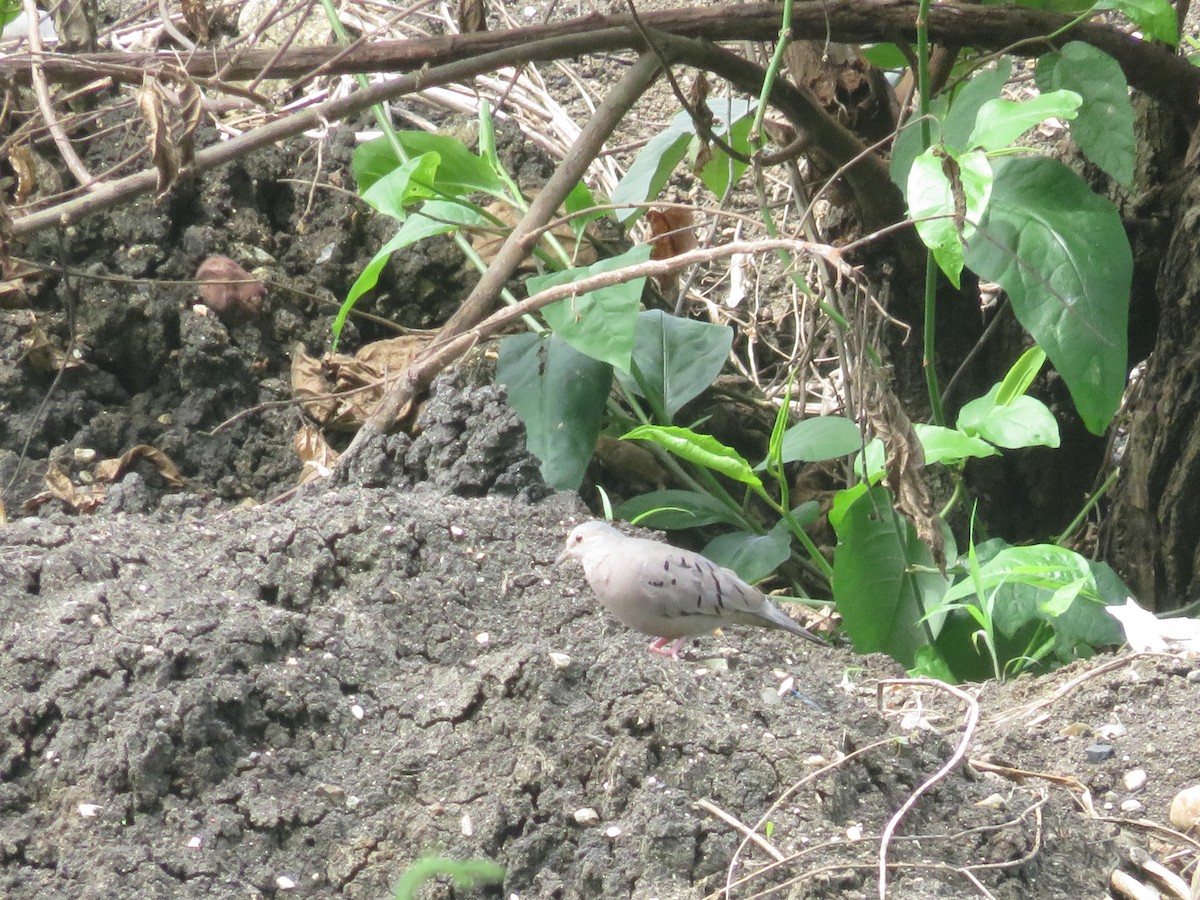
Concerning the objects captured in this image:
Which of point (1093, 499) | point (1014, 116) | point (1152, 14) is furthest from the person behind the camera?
point (1093, 499)

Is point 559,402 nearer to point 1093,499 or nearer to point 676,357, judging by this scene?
point 676,357

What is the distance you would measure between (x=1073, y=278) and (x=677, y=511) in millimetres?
1330

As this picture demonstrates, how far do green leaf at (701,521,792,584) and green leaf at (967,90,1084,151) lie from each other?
1298mm

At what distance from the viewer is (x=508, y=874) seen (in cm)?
197

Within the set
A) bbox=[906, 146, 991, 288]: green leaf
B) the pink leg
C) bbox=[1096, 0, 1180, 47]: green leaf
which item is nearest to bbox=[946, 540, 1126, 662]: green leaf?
the pink leg

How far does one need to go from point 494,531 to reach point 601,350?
52 centimetres

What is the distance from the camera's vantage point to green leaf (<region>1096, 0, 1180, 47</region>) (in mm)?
3145

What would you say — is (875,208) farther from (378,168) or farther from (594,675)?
(594,675)

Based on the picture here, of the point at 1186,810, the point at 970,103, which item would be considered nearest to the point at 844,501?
the point at 970,103

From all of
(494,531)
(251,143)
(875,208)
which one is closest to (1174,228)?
(875,208)

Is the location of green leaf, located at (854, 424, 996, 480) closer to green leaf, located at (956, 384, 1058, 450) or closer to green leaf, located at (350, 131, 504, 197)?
green leaf, located at (956, 384, 1058, 450)

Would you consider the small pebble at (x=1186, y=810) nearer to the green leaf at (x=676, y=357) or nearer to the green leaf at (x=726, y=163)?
the green leaf at (x=676, y=357)

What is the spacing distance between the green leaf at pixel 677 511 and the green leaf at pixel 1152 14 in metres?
1.70

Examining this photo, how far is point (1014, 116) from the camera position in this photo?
8.72 feet
